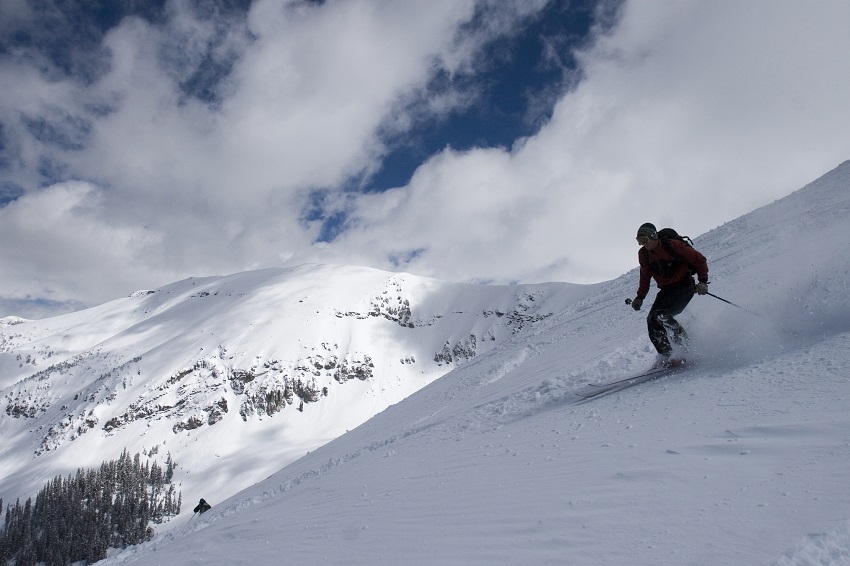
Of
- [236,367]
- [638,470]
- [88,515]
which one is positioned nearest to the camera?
[638,470]

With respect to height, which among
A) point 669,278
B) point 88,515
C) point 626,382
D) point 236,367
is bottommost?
point 626,382

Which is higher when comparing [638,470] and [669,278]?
[669,278]

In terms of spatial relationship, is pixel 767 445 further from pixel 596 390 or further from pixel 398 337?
pixel 398 337

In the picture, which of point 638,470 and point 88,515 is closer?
point 638,470

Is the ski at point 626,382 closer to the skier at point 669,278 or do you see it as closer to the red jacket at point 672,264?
the skier at point 669,278

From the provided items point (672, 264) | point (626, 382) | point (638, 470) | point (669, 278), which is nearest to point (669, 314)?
point (669, 278)

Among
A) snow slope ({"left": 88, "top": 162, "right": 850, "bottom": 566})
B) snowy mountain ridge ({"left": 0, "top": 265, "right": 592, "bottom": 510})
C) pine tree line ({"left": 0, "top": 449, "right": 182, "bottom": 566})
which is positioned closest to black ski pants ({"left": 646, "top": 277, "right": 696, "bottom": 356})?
snow slope ({"left": 88, "top": 162, "right": 850, "bottom": 566})

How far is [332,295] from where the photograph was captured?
180 m

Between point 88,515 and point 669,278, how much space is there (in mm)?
125955

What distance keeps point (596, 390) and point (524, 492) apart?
3500 mm

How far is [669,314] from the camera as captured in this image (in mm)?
6605

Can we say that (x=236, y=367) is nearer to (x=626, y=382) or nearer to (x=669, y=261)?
(x=626, y=382)

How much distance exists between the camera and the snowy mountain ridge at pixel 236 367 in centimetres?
12588

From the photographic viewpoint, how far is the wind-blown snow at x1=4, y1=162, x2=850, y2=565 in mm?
2400
